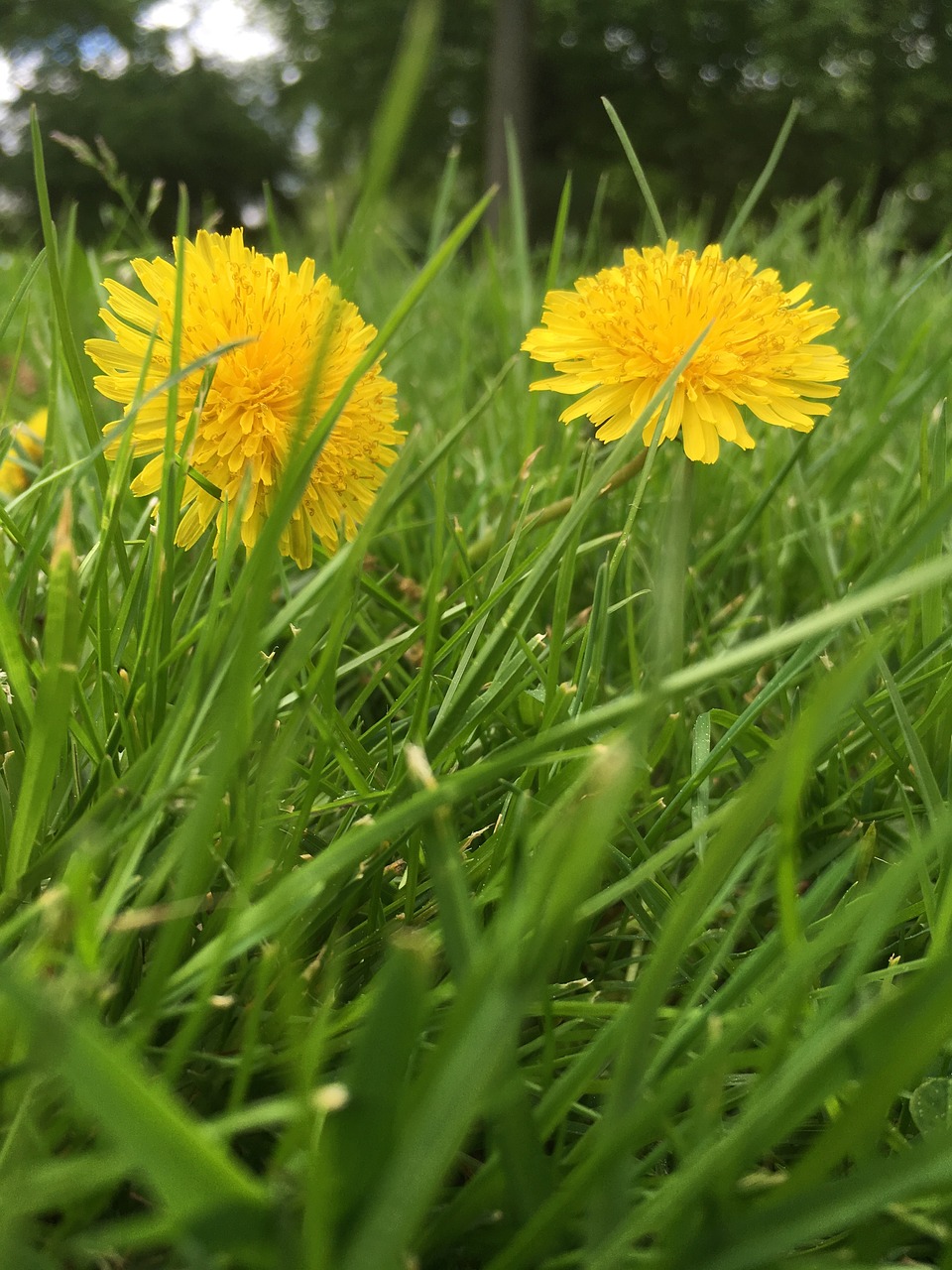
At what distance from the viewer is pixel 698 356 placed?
1.45 ft

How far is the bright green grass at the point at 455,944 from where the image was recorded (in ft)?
0.64

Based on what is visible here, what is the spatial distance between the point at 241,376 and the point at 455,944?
0.28 metres

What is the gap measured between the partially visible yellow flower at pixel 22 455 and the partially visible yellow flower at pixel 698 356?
0.45 m

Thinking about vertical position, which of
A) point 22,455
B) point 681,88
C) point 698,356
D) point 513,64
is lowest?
point 22,455

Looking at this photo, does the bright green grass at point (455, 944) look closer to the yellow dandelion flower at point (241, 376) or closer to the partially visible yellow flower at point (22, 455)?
the yellow dandelion flower at point (241, 376)

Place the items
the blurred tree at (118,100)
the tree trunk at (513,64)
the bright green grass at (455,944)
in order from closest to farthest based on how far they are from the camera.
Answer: the bright green grass at (455,944)
the tree trunk at (513,64)
the blurred tree at (118,100)

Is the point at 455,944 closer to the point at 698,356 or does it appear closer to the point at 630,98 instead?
the point at 698,356

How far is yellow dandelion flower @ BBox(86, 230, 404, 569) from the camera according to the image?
0.39 m

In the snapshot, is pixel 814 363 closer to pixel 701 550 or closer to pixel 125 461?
pixel 701 550

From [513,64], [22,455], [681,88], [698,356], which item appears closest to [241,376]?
[698,356]

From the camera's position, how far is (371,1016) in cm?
19

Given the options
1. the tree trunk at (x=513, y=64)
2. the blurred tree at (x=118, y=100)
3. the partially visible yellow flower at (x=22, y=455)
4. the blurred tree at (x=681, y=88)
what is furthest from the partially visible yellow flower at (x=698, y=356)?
the blurred tree at (x=118, y=100)

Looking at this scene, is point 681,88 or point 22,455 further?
point 681,88

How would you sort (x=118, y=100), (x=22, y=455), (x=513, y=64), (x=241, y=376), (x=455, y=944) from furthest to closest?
(x=118, y=100) → (x=513, y=64) → (x=22, y=455) → (x=241, y=376) → (x=455, y=944)
